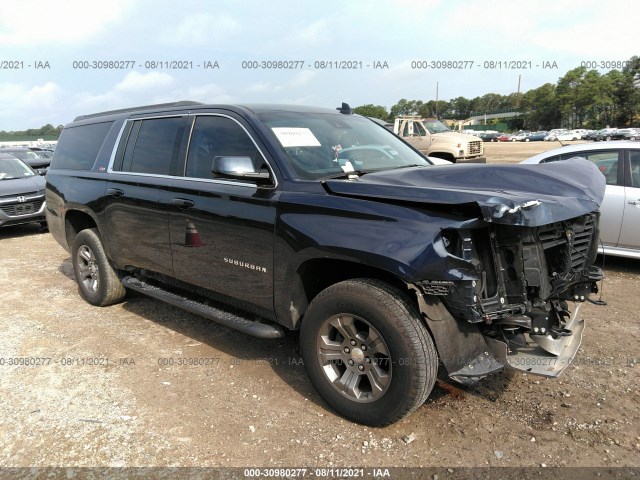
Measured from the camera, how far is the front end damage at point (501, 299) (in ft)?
8.45

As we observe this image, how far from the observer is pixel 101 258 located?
16.4 ft

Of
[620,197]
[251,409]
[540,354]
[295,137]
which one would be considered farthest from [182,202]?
[620,197]

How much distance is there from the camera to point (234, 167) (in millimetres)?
3150

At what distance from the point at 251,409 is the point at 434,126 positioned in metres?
14.5

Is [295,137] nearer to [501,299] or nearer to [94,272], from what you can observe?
[501,299]

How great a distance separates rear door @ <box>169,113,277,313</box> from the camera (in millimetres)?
3361

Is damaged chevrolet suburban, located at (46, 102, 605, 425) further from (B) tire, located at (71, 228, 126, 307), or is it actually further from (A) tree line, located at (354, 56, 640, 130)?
(A) tree line, located at (354, 56, 640, 130)

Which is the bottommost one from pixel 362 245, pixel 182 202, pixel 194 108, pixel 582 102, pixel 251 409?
pixel 251 409

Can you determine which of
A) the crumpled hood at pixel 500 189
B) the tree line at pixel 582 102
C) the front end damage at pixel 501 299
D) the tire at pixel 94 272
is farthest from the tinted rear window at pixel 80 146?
the tree line at pixel 582 102

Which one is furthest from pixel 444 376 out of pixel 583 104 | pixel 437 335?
pixel 583 104

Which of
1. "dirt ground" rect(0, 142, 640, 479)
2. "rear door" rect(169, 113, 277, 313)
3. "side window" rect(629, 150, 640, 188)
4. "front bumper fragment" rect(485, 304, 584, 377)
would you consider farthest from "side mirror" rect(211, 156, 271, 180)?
"side window" rect(629, 150, 640, 188)

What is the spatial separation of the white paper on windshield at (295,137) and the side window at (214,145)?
→ 0.20m

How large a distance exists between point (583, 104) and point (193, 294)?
94.6 meters

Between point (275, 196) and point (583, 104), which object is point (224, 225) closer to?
point (275, 196)
